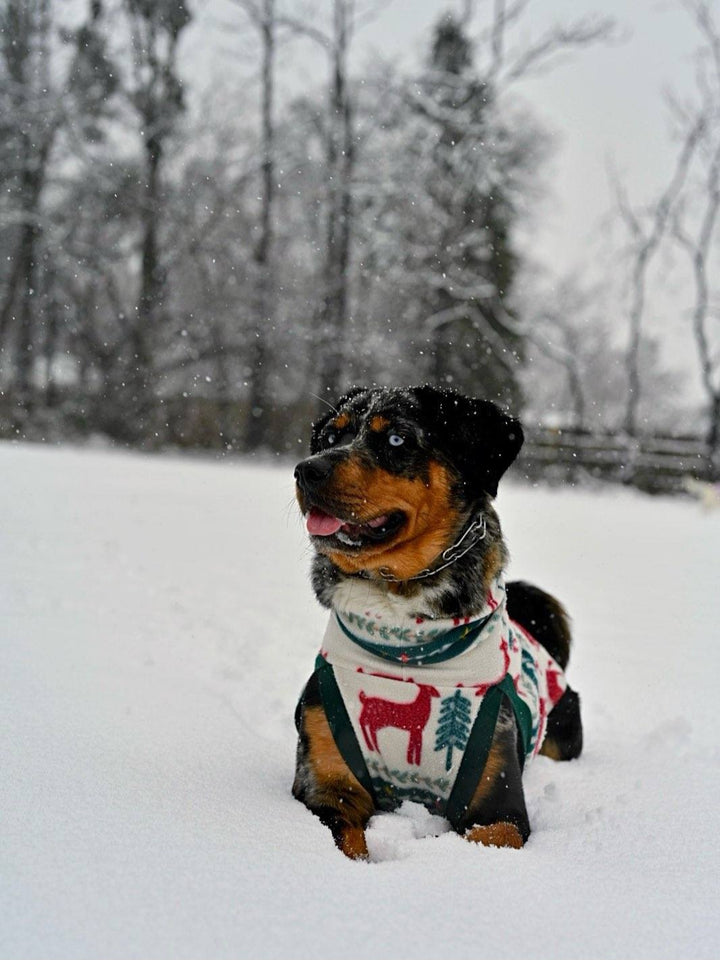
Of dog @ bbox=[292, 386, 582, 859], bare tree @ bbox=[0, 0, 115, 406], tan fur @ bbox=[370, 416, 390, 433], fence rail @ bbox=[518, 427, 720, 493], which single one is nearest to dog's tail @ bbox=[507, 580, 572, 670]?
dog @ bbox=[292, 386, 582, 859]

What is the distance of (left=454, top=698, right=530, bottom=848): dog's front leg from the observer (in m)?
2.66

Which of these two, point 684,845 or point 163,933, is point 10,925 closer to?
point 163,933

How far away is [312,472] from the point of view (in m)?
2.86

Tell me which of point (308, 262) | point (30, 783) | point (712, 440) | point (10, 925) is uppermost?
point (308, 262)

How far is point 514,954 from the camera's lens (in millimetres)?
1887

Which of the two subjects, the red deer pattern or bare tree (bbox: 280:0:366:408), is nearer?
the red deer pattern

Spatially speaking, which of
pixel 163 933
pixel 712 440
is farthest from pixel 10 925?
pixel 712 440

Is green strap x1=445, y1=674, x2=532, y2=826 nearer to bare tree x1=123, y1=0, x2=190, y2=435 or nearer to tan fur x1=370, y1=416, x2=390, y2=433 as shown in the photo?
tan fur x1=370, y1=416, x2=390, y2=433

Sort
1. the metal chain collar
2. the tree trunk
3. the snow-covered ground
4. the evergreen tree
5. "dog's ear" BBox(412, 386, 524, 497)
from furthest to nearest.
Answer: the tree trunk → the evergreen tree → "dog's ear" BBox(412, 386, 524, 497) → the metal chain collar → the snow-covered ground

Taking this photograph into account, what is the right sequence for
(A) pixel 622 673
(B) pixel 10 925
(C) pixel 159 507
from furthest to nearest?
(C) pixel 159 507 → (A) pixel 622 673 → (B) pixel 10 925

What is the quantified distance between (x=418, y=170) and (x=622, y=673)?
15899mm

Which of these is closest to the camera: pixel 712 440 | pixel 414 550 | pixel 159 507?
pixel 414 550

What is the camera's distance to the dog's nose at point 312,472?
2.86m

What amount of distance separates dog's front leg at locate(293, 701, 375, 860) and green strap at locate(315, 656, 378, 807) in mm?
A: 18
